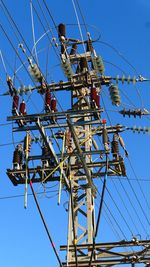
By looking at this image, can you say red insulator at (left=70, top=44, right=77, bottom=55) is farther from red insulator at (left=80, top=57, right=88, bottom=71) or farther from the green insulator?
the green insulator

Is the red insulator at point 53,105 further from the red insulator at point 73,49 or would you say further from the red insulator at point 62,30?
the red insulator at point 73,49

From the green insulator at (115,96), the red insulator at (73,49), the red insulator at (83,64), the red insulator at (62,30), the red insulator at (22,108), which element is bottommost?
the red insulator at (22,108)

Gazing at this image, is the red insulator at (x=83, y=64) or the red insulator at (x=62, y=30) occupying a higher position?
the red insulator at (x=62, y=30)

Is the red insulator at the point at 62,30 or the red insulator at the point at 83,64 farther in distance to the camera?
the red insulator at the point at 62,30

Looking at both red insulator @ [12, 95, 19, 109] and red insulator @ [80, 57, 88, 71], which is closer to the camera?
red insulator @ [12, 95, 19, 109]

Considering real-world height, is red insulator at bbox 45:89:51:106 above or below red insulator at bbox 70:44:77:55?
below

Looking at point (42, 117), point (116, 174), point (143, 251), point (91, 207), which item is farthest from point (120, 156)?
point (42, 117)

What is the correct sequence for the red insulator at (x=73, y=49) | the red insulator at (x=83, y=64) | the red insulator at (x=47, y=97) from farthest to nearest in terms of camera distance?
1. the red insulator at (x=73, y=49)
2. the red insulator at (x=83, y=64)
3. the red insulator at (x=47, y=97)

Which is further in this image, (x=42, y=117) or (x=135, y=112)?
(x=135, y=112)

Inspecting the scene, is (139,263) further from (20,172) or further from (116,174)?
(20,172)

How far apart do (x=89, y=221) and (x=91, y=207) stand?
434 mm

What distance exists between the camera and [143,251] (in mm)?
15406

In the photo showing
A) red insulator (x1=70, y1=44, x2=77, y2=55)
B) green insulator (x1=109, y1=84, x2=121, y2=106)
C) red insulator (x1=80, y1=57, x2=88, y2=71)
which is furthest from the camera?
red insulator (x1=70, y1=44, x2=77, y2=55)

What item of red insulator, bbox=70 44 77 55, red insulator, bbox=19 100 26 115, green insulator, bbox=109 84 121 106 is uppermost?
red insulator, bbox=70 44 77 55
